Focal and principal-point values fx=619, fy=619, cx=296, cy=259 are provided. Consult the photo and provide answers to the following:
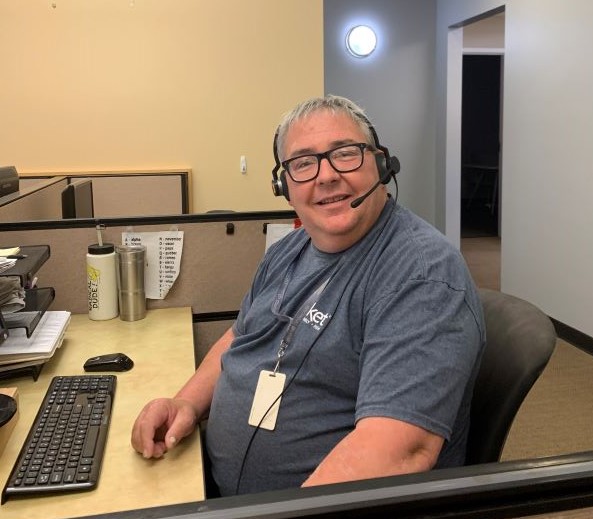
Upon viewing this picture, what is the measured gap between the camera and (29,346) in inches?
54.7

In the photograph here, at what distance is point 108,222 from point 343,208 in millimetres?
948

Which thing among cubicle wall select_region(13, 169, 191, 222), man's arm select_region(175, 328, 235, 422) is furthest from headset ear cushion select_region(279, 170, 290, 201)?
Answer: cubicle wall select_region(13, 169, 191, 222)

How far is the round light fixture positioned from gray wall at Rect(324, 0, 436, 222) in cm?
4

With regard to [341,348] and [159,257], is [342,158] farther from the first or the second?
[159,257]

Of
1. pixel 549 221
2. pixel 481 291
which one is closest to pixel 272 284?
pixel 481 291

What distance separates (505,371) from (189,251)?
111 cm

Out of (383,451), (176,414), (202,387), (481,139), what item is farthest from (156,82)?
(481,139)

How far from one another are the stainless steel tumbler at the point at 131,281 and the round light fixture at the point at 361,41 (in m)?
4.19

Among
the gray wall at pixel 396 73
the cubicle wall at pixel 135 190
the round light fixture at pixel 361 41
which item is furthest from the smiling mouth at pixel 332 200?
the round light fixture at pixel 361 41

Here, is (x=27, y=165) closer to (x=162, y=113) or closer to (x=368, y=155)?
(x=162, y=113)

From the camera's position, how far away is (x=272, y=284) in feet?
4.46

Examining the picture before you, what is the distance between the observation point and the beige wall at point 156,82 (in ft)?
12.4

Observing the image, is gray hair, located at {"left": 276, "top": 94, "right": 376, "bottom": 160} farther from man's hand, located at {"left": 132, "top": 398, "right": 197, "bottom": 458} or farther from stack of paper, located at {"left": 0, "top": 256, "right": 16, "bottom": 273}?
stack of paper, located at {"left": 0, "top": 256, "right": 16, "bottom": 273}

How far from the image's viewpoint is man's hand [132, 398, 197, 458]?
42.8 inches
